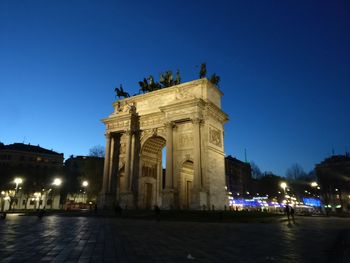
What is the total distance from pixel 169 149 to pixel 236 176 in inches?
2883

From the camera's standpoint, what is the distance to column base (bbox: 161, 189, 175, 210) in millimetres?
32125

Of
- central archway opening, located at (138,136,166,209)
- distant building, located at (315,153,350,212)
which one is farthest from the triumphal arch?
A: distant building, located at (315,153,350,212)

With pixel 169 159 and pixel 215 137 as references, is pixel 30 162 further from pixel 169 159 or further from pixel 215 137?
pixel 215 137

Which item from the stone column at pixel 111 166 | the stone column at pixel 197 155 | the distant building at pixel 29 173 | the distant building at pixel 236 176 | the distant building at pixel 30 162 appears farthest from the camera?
the distant building at pixel 236 176

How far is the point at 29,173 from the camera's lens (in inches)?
2506

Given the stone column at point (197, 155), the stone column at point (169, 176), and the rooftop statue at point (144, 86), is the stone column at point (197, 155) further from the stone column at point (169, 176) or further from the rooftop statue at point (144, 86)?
the rooftop statue at point (144, 86)

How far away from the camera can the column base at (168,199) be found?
32125 mm

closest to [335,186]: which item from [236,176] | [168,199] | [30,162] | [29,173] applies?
[236,176]

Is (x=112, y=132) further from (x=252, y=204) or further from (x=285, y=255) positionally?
(x=252, y=204)

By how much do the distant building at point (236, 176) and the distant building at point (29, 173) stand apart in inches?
2075

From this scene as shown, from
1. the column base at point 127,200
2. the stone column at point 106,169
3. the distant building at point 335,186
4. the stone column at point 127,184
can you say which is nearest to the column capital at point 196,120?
the stone column at point 127,184

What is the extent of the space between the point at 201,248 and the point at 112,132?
33.7 meters

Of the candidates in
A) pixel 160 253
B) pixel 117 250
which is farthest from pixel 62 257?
pixel 160 253

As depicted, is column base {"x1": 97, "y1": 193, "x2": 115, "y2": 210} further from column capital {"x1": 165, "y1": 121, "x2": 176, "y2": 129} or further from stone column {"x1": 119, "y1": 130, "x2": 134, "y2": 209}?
column capital {"x1": 165, "y1": 121, "x2": 176, "y2": 129}
